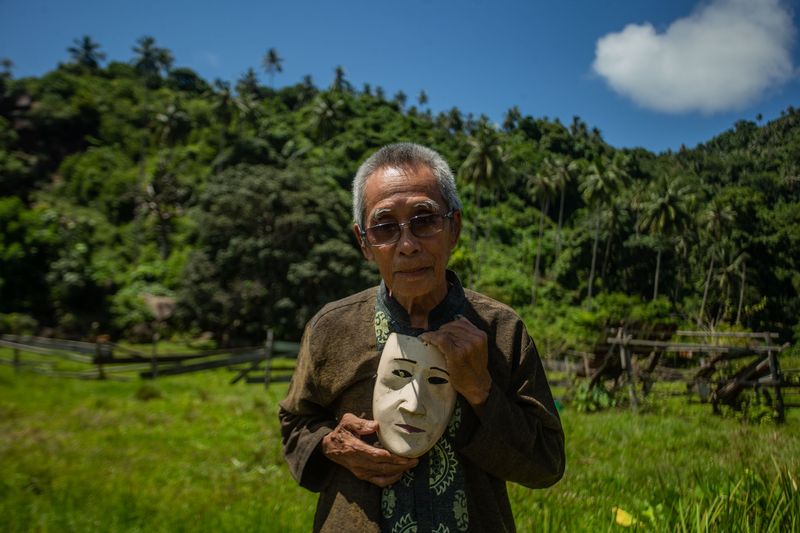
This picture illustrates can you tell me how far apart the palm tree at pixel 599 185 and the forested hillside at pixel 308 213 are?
0.05 meters

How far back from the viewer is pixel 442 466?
1.47 meters

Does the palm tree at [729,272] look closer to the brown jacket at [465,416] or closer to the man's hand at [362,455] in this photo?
the brown jacket at [465,416]

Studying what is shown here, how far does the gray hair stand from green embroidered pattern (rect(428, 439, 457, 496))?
732 mm

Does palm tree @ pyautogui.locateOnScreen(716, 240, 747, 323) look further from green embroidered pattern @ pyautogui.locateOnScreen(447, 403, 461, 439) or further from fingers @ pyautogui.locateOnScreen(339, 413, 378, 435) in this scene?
fingers @ pyautogui.locateOnScreen(339, 413, 378, 435)

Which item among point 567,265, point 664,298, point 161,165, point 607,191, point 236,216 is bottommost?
point 664,298

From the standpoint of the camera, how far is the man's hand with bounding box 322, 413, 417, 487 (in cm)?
141

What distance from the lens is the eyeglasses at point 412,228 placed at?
4.79ft

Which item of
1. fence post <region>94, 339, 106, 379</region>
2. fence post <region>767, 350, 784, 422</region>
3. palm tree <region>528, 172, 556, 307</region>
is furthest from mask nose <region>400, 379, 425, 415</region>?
fence post <region>94, 339, 106, 379</region>

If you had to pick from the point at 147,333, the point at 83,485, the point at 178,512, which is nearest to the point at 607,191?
the point at 178,512

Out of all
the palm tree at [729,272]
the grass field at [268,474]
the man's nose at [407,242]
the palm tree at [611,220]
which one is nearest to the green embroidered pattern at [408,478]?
the man's nose at [407,242]

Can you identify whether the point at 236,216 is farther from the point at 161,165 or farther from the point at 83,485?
the point at 83,485

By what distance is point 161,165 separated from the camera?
43500mm

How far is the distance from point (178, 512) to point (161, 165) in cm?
4483

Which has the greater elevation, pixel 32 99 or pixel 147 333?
pixel 32 99
